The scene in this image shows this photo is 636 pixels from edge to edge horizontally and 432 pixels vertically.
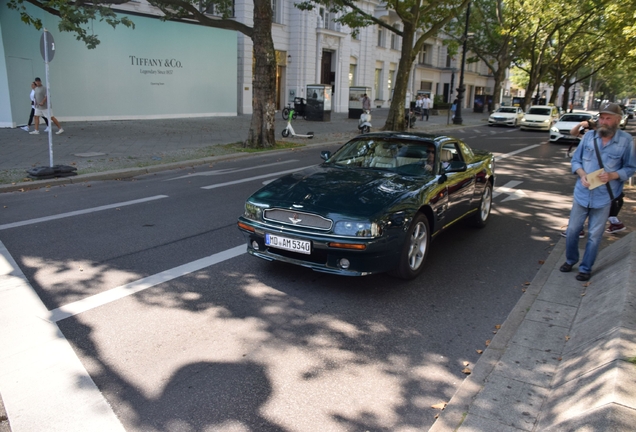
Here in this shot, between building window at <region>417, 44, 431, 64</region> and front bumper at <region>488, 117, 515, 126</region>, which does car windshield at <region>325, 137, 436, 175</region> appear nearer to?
front bumper at <region>488, 117, 515, 126</region>

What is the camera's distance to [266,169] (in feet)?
41.1

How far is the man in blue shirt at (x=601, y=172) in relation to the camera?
4.84m

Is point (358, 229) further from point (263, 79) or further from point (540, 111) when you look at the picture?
point (540, 111)

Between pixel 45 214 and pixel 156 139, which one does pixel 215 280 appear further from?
pixel 156 139

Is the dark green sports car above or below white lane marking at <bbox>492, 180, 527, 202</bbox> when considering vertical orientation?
above

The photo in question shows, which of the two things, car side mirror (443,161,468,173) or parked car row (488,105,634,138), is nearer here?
car side mirror (443,161,468,173)

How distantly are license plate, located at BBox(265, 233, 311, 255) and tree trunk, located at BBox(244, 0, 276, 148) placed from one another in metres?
11.1

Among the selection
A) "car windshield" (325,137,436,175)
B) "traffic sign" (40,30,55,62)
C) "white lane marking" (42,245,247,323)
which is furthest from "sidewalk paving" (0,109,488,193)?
"car windshield" (325,137,436,175)

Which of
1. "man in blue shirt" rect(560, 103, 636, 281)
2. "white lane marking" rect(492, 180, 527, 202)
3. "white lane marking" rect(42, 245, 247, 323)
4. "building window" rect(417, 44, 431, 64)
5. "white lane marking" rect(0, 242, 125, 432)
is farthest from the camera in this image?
"building window" rect(417, 44, 431, 64)

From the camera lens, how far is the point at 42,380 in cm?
332

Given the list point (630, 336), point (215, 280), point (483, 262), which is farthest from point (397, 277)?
point (630, 336)

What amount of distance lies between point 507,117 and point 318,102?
12770mm

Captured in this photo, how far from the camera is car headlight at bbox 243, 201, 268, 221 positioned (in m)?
4.99

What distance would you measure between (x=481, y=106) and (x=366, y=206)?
2041 inches
